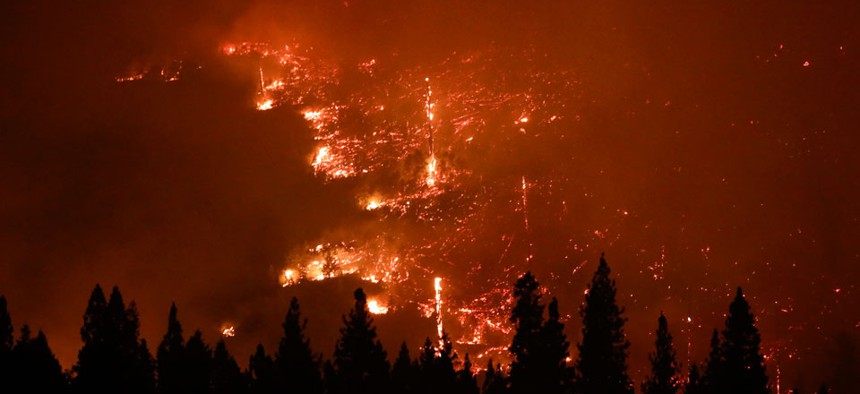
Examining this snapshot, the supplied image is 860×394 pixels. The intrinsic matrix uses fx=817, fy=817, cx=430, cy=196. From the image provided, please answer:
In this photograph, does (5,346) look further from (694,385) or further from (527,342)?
(694,385)

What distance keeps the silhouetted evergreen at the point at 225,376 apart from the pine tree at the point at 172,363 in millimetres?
1333

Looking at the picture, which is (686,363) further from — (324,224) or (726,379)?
(324,224)

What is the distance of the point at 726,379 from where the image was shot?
27906mm

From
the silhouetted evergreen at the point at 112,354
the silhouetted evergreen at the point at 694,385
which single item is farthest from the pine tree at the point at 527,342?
the silhouetted evergreen at the point at 112,354

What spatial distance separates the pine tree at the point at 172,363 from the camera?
3036 centimetres

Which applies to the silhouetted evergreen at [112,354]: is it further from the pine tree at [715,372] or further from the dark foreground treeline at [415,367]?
the pine tree at [715,372]

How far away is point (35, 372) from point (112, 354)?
9.20ft

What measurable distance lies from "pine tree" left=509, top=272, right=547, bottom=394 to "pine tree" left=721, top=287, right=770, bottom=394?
21.1 feet

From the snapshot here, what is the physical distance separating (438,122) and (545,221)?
10388 mm

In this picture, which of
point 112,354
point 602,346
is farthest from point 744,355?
point 112,354

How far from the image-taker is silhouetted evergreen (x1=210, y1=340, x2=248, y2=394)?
97.8 ft

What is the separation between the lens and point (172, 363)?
3072cm

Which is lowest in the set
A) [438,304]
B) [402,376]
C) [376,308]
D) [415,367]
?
[402,376]

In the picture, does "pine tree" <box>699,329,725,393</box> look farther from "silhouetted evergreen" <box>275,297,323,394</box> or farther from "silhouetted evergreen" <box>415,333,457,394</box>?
"silhouetted evergreen" <box>275,297,323,394</box>
